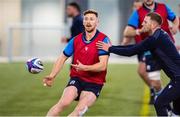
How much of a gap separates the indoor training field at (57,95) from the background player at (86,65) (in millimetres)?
2478

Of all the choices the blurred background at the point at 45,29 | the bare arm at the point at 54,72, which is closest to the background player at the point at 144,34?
the bare arm at the point at 54,72

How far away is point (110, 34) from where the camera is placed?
25766 millimetres

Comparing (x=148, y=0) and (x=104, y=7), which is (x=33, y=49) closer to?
(x=104, y=7)

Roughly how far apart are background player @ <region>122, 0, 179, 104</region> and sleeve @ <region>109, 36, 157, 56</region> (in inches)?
73.3

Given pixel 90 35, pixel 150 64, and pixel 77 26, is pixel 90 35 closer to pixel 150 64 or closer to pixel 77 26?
pixel 150 64

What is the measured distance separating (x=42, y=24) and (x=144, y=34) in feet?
52.5

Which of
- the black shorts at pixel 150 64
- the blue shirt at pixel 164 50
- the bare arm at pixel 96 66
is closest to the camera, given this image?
the bare arm at pixel 96 66

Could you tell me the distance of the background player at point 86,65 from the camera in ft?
25.9

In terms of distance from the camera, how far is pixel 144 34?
10469 millimetres

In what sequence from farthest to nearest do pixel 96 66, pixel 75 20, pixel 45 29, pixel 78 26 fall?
pixel 45 29 < pixel 75 20 < pixel 78 26 < pixel 96 66

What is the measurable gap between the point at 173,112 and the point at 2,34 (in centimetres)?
1841

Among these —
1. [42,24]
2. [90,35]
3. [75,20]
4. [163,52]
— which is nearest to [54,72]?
[90,35]

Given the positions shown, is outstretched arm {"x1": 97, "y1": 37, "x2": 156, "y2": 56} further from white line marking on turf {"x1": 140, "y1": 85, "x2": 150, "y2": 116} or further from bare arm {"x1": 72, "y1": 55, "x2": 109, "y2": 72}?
white line marking on turf {"x1": 140, "y1": 85, "x2": 150, "y2": 116}

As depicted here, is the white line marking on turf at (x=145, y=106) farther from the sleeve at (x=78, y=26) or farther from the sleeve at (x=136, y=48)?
the sleeve at (x=136, y=48)
